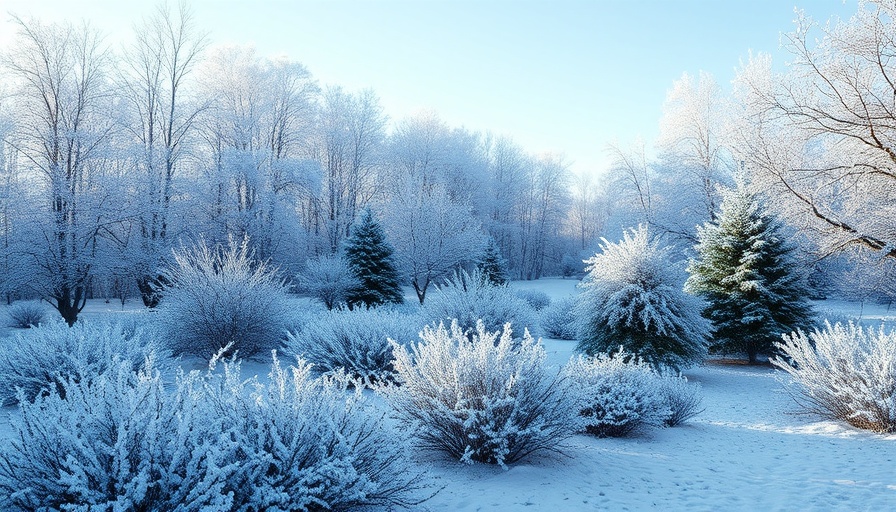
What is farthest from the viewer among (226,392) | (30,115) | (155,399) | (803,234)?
(30,115)

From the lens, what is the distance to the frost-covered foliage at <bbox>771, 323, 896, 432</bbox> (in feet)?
21.0

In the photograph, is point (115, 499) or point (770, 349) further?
point (770, 349)

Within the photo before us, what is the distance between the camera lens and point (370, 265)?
1916 cm

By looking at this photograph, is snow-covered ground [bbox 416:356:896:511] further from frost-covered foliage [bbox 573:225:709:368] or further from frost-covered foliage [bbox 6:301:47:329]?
frost-covered foliage [bbox 6:301:47:329]

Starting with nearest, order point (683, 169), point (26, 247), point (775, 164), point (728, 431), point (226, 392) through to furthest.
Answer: point (226, 392)
point (728, 431)
point (775, 164)
point (26, 247)
point (683, 169)

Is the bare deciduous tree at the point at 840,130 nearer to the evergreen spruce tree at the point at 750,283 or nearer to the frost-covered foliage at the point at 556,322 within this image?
the evergreen spruce tree at the point at 750,283

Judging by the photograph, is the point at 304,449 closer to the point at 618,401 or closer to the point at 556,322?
the point at 618,401

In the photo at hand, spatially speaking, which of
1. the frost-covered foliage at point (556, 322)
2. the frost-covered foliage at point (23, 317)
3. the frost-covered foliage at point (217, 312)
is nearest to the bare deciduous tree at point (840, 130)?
the frost-covered foliage at point (556, 322)

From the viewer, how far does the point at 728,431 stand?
6.98 metres

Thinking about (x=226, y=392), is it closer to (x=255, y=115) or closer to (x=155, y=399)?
(x=155, y=399)

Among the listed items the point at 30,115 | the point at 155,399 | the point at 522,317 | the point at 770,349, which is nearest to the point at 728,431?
the point at 522,317

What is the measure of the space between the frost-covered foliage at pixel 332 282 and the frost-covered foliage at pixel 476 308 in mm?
7681

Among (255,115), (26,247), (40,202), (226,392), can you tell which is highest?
(255,115)

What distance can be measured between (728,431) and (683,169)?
18.5 metres
